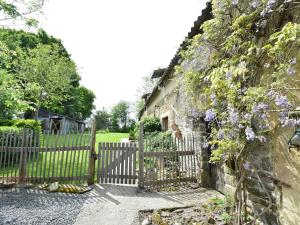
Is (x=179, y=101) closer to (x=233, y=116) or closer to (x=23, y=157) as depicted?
(x=233, y=116)

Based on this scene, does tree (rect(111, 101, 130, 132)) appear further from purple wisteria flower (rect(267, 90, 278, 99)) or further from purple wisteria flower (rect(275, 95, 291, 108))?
purple wisteria flower (rect(275, 95, 291, 108))

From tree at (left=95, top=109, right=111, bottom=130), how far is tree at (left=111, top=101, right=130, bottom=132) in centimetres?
144

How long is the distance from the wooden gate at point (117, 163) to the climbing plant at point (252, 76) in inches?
122

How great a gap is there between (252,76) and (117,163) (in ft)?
14.4

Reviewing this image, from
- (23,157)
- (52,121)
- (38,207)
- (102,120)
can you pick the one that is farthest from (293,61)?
(102,120)

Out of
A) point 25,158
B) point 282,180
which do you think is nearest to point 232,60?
point 282,180

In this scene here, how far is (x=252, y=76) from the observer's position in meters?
3.46

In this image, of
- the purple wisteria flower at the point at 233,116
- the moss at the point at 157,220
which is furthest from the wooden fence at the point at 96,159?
the purple wisteria flower at the point at 233,116

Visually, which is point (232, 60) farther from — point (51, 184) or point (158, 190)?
point (51, 184)

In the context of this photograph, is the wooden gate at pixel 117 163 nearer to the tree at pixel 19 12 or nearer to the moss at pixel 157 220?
the moss at pixel 157 220

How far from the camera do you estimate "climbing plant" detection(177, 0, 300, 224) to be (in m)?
2.82

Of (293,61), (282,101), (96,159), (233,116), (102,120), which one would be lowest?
(96,159)

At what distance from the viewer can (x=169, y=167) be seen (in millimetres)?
6516

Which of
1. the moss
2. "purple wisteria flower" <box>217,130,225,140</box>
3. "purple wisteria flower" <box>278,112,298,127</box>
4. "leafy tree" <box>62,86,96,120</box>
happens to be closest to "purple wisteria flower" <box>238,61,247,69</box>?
"purple wisteria flower" <box>278,112,298,127</box>
